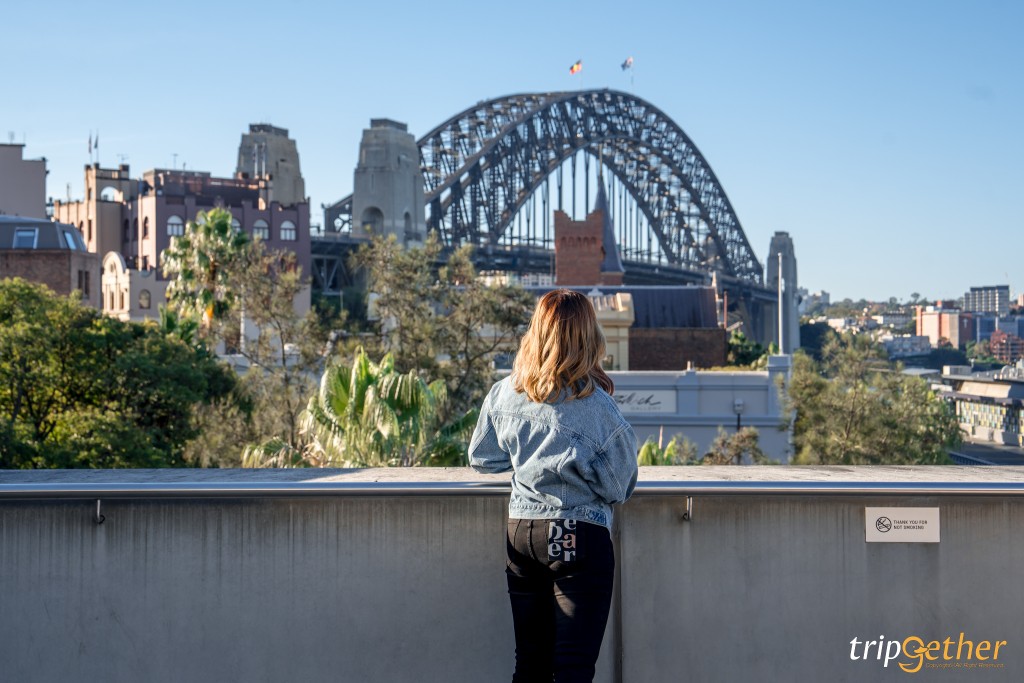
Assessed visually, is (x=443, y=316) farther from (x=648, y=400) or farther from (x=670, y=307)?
(x=670, y=307)

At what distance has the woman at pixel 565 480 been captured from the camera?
12.6 ft

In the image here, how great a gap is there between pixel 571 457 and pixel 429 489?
2.62ft

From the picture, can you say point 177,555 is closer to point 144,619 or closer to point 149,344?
point 144,619

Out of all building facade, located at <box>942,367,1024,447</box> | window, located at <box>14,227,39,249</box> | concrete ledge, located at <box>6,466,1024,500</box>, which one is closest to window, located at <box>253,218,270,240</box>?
window, located at <box>14,227,39,249</box>

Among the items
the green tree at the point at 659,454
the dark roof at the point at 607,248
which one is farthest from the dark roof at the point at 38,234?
the green tree at the point at 659,454

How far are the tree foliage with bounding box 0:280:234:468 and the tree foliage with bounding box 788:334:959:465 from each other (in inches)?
583

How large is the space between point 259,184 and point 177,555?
92.4m

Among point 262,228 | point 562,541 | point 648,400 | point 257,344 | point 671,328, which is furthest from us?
point 262,228

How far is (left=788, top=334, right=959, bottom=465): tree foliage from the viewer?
28.8m

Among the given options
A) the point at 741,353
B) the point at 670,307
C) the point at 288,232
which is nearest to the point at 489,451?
the point at 670,307

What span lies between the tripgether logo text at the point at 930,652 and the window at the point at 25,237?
5224 cm

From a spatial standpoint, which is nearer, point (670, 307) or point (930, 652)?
point (930, 652)

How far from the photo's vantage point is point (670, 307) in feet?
179

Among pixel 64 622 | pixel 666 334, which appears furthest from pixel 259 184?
pixel 64 622
